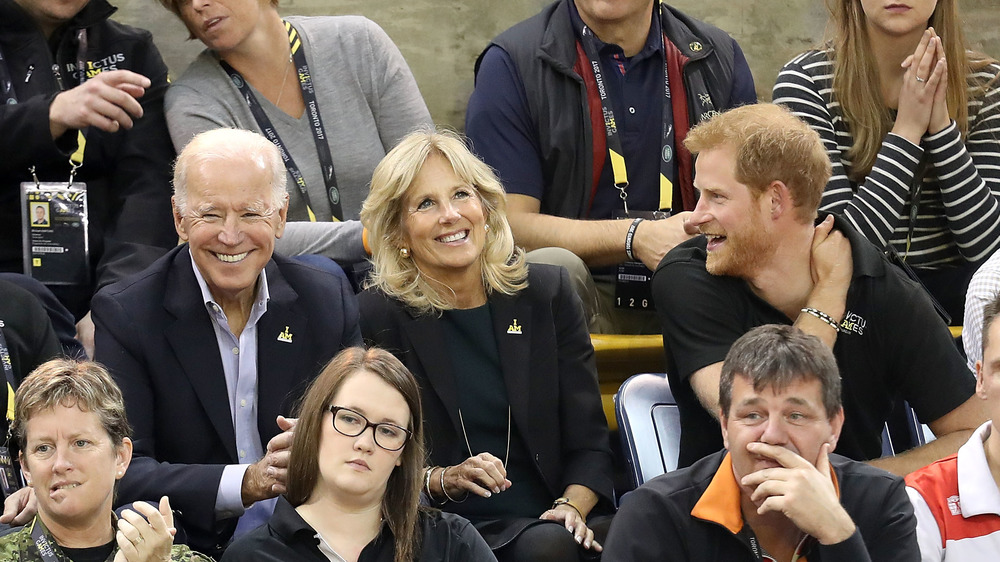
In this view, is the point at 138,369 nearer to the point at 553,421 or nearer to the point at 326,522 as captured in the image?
the point at 326,522

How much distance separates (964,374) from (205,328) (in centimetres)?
163

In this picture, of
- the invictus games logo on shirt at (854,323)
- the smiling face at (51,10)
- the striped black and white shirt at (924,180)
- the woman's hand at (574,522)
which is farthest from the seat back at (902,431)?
the smiling face at (51,10)

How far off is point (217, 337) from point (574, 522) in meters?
0.83

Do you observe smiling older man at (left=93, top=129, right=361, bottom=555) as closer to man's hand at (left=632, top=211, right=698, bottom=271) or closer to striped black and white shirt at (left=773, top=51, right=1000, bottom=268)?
man's hand at (left=632, top=211, right=698, bottom=271)

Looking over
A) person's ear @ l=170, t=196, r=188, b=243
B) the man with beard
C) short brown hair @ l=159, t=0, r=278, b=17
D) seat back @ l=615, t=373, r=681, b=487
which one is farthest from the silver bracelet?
short brown hair @ l=159, t=0, r=278, b=17

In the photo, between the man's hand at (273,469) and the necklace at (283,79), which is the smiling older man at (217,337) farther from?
the necklace at (283,79)

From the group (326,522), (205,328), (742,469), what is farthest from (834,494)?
(205,328)

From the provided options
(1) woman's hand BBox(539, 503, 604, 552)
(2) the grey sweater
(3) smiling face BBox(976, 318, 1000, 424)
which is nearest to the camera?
(3) smiling face BBox(976, 318, 1000, 424)

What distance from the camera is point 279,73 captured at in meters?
3.71

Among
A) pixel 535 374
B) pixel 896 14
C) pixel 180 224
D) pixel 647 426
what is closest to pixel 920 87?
pixel 896 14

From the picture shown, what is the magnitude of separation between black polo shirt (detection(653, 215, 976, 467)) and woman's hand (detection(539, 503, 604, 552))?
0.98 ft

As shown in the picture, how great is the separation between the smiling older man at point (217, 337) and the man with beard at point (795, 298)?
2.44 feet

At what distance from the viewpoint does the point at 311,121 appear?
12.1ft

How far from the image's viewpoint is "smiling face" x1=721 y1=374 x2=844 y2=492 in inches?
87.1
